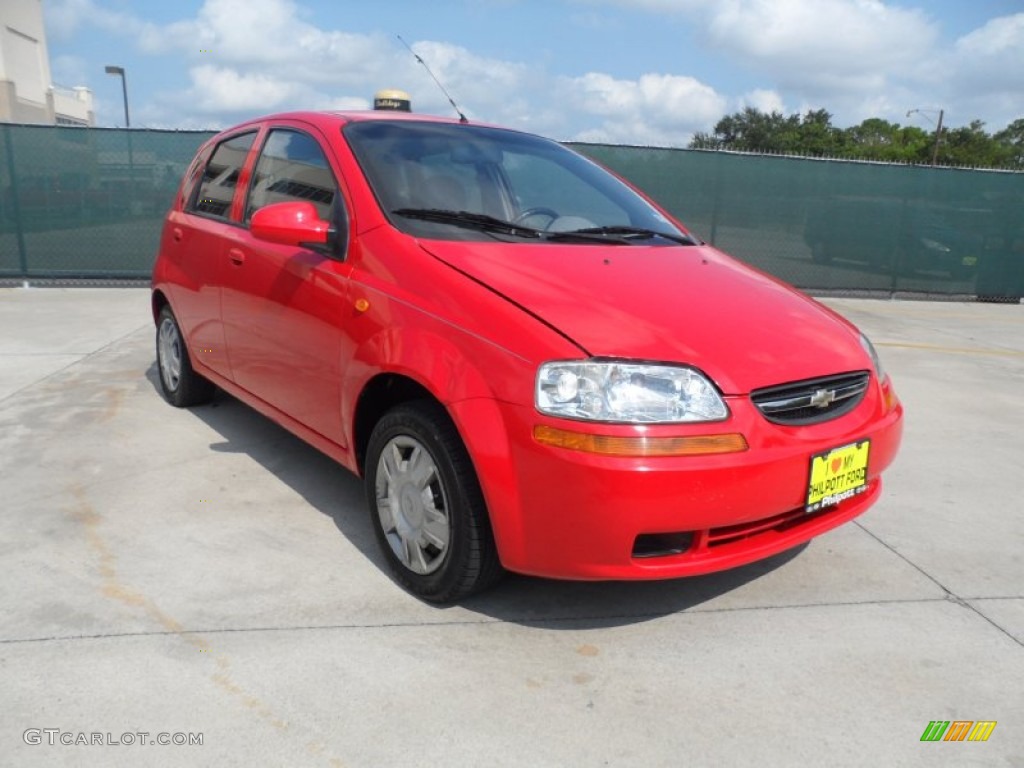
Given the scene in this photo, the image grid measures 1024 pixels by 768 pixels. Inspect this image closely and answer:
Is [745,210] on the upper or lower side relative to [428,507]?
upper

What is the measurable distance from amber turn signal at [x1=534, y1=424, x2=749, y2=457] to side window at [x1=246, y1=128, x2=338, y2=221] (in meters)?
1.42

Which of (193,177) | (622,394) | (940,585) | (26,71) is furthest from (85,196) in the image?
(26,71)

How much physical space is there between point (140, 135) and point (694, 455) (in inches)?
378

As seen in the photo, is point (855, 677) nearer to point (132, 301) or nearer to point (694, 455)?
point (694, 455)

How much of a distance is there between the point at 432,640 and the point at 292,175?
2.08 m

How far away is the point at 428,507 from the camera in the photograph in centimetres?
263

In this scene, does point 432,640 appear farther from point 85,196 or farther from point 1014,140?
point 1014,140

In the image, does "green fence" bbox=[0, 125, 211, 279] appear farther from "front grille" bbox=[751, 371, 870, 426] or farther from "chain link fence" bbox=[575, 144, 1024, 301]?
"front grille" bbox=[751, 371, 870, 426]

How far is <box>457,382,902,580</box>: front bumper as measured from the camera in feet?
7.20

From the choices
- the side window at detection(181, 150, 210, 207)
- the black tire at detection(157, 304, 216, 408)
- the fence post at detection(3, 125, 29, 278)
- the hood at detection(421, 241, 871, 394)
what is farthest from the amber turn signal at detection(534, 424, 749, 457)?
the fence post at detection(3, 125, 29, 278)

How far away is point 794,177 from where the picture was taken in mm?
10617

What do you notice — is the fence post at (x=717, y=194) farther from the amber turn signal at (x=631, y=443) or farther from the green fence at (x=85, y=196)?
the amber turn signal at (x=631, y=443)

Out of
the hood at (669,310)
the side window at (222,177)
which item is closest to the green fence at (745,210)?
the side window at (222,177)

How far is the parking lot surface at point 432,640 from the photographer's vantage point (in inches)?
82.4
